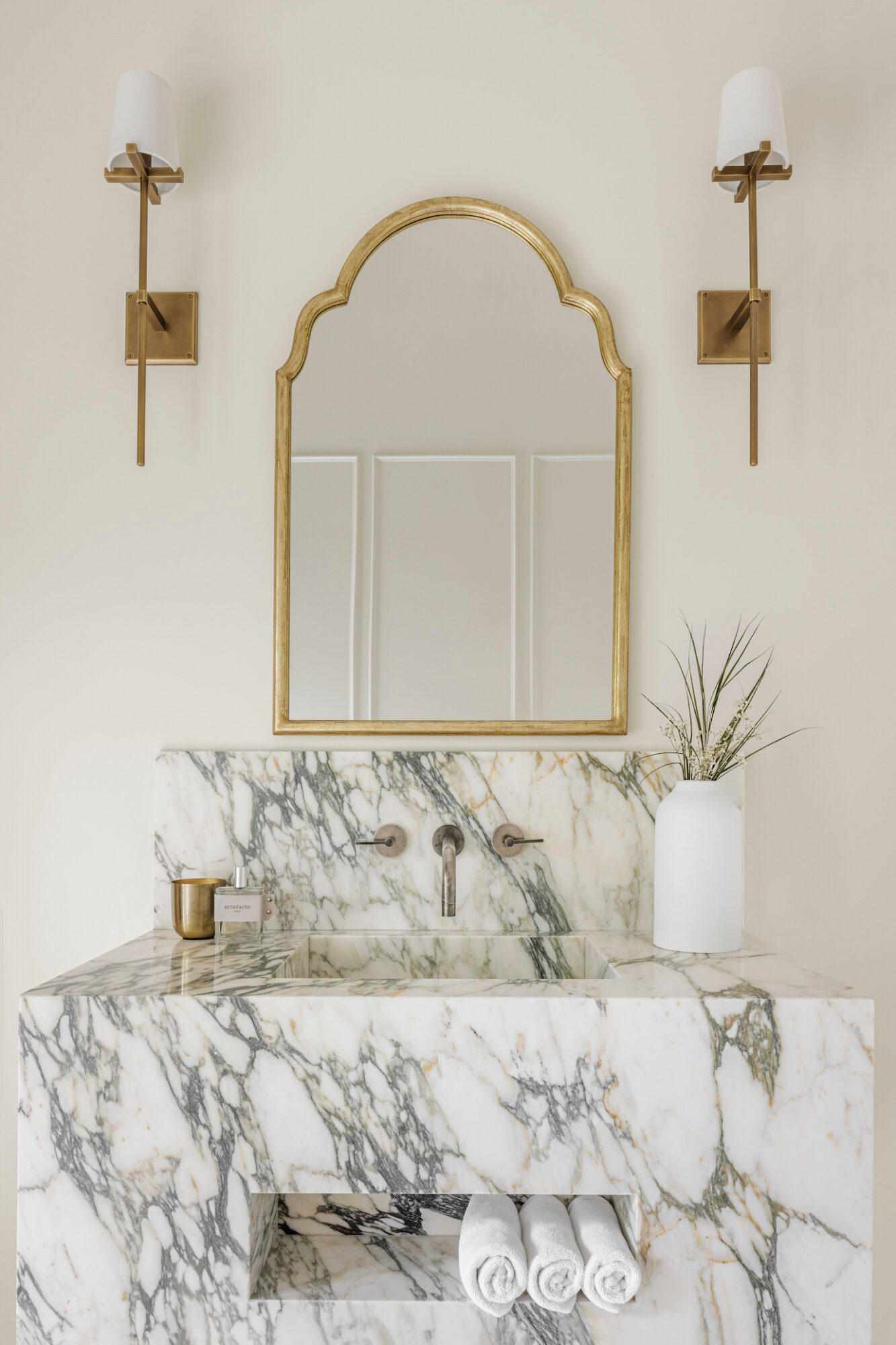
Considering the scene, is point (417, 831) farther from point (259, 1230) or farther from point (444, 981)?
point (259, 1230)

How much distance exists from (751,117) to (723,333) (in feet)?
1.03

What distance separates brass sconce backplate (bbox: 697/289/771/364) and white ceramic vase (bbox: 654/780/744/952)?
72 cm

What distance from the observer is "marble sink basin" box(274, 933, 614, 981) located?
1.50 meters

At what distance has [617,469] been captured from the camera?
159 cm

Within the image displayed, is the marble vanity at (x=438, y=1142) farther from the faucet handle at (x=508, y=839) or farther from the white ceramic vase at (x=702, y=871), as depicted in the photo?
the faucet handle at (x=508, y=839)

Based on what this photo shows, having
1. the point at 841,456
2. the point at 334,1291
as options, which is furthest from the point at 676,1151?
the point at 841,456

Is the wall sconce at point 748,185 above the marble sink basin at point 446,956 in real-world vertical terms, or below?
above

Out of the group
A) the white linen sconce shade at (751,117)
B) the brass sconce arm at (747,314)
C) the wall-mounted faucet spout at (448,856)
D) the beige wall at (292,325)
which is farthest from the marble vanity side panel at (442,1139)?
the white linen sconce shade at (751,117)

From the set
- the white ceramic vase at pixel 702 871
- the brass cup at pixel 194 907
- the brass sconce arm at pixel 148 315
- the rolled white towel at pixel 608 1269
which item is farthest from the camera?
the brass sconce arm at pixel 148 315

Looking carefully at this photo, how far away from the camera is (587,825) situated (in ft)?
5.08

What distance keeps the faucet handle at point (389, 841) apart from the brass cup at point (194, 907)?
245mm

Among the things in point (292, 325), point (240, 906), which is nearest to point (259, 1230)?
point (240, 906)

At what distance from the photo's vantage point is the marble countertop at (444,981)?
1.11m

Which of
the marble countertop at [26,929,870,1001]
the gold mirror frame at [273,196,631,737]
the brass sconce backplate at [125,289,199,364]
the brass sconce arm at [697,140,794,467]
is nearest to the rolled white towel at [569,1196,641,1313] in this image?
the marble countertop at [26,929,870,1001]
